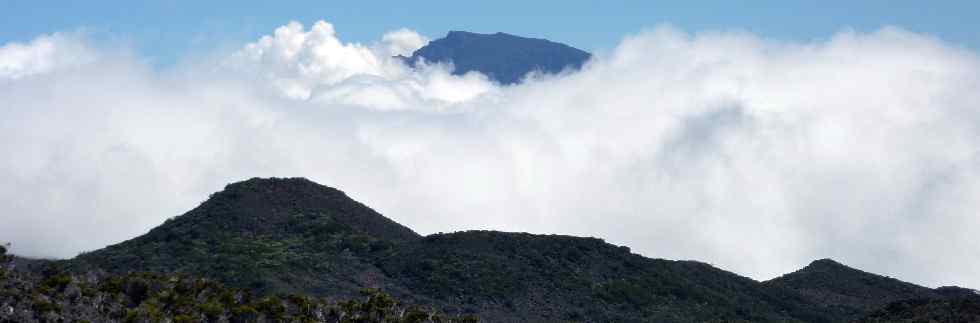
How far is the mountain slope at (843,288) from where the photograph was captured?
255 feet

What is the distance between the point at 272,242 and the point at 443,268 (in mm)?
12950

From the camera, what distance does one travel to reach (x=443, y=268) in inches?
2633

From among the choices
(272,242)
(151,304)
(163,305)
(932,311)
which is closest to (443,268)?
(272,242)

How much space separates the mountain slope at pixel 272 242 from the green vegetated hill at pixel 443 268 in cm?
11

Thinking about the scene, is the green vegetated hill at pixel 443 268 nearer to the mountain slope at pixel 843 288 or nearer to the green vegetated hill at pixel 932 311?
the mountain slope at pixel 843 288

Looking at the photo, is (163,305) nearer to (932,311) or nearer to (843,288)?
(932,311)

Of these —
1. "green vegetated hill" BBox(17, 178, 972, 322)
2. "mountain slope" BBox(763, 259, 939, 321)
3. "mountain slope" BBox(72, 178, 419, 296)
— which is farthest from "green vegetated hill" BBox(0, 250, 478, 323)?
"mountain slope" BBox(763, 259, 939, 321)

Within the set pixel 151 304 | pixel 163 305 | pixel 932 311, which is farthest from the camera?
pixel 932 311

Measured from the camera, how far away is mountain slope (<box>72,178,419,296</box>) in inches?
2382

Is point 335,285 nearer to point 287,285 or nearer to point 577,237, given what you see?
point 287,285

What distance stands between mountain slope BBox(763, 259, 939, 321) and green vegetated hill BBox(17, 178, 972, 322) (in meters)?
0.22

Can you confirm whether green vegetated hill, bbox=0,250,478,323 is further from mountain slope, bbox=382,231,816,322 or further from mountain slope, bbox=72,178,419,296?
mountain slope, bbox=382,231,816,322

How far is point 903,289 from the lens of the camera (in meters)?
85.9

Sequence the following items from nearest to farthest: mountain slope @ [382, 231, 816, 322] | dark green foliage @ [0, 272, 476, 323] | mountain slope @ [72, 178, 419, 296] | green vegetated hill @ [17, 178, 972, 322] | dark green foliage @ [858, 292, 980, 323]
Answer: dark green foliage @ [0, 272, 476, 323] < dark green foliage @ [858, 292, 980, 323] < mountain slope @ [72, 178, 419, 296] < green vegetated hill @ [17, 178, 972, 322] < mountain slope @ [382, 231, 816, 322]
